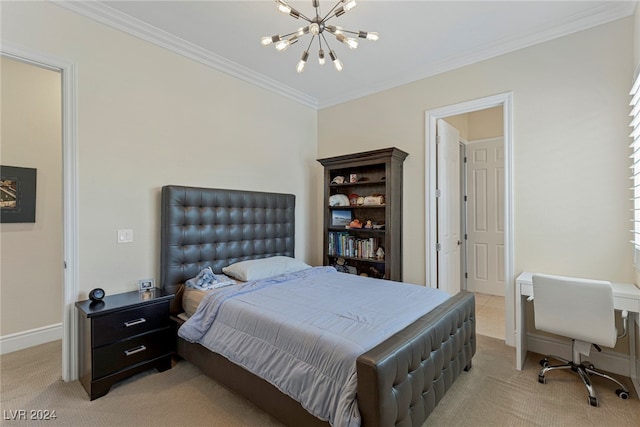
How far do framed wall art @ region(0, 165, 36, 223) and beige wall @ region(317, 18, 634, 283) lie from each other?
441 centimetres

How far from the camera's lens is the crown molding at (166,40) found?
2.32m

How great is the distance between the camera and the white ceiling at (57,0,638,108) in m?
2.34

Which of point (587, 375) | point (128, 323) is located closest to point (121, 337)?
point (128, 323)

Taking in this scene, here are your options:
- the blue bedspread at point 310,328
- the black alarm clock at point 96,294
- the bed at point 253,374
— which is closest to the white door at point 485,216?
the bed at point 253,374

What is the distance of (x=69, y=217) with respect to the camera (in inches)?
89.4

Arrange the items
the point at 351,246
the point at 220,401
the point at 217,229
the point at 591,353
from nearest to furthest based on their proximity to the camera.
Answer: the point at 220,401, the point at 591,353, the point at 217,229, the point at 351,246

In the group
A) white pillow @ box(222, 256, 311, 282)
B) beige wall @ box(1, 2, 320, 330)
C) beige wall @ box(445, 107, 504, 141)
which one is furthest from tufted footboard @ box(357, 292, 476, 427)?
beige wall @ box(445, 107, 504, 141)

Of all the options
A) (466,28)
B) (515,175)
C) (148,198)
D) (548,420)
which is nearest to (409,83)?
(466,28)

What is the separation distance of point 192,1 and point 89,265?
2222 mm

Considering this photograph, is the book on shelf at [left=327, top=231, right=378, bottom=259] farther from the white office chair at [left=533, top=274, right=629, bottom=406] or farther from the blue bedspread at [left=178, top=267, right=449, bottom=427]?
the white office chair at [left=533, top=274, right=629, bottom=406]

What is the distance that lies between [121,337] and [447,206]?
346cm

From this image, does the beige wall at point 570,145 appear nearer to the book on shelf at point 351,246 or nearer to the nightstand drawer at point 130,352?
the book on shelf at point 351,246

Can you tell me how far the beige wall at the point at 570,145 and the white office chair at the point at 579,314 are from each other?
57 cm

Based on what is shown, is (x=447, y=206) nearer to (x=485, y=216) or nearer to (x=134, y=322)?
(x=485, y=216)
